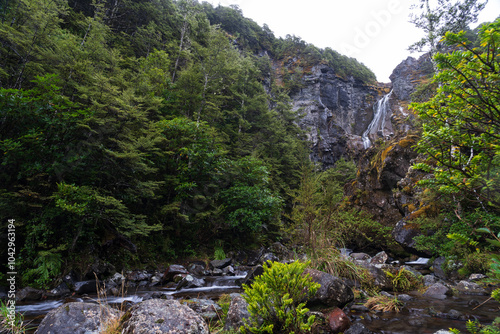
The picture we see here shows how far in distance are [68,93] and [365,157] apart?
20.5m

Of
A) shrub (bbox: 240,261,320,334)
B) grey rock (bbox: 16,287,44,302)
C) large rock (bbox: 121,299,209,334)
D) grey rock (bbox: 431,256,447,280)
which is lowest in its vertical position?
grey rock (bbox: 16,287,44,302)

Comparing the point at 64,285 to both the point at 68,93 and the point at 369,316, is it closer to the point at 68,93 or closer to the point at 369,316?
the point at 68,93

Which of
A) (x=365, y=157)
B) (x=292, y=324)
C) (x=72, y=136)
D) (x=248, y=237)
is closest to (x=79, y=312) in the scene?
(x=292, y=324)

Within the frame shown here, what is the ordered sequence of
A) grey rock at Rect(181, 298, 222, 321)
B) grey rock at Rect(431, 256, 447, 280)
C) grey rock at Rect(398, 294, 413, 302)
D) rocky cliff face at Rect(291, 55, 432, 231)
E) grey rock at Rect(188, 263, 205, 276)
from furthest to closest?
rocky cliff face at Rect(291, 55, 432, 231) → grey rock at Rect(188, 263, 205, 276) → grey rock at Rect(431, 256, 447, 280) → grey rock at Rect(398, 294, 413, 302) → grey rock at Rect(181, 298, 222, 321)

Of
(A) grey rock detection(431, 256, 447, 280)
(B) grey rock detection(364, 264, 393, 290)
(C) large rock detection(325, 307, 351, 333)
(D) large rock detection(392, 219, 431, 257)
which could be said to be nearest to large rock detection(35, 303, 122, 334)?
(C) large rock detection(325, 307, 351, 333)

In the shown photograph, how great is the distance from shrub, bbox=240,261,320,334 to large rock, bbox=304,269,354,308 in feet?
5.42

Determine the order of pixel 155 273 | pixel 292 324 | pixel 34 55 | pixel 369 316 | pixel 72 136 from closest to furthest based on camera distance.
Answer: pixel 292 324
pixel 369 316
pixel 72 136
pixel 34 55
pixel 155 273

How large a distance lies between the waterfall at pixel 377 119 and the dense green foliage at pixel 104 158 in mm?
30902

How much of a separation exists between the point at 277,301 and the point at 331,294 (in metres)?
2.16

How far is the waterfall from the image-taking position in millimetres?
40250

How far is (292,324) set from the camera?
9.87ft

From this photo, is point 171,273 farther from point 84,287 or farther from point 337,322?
point 337,322

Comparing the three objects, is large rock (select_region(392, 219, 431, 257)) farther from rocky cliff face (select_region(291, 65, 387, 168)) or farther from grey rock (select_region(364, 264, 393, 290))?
rocky cliff face (select_region(291, 65, 387, 168))

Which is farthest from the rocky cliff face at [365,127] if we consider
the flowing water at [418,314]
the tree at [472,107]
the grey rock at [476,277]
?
the tree at [472,107]
